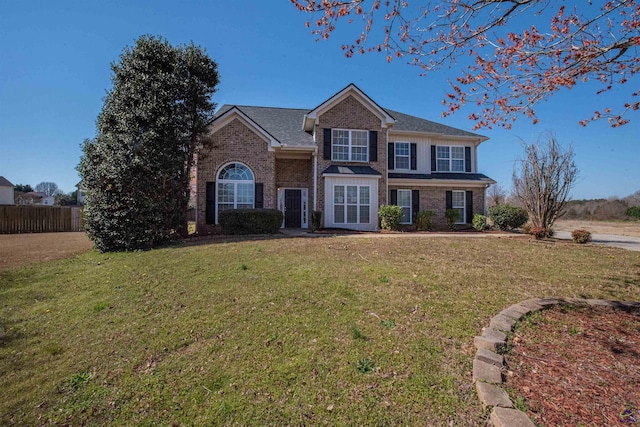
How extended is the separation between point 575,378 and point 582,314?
78.6 inches

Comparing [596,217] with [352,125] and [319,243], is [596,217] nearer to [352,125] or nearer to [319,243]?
[352,125]

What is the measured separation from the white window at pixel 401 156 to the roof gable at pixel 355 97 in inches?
87.3

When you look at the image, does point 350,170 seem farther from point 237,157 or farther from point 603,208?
point 603,208

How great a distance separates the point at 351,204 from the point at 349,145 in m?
3.22

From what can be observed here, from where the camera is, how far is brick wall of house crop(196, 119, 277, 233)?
14469mm

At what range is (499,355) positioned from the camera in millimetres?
3232

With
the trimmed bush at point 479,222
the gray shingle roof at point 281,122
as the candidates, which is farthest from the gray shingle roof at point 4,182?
the trimmed bush at point 479,222

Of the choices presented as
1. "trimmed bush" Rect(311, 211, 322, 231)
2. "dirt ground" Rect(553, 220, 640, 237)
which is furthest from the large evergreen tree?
"dirt ground" Rect(553, 220, 640, 237)

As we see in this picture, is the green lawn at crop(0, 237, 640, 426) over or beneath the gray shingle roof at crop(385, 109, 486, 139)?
beneath

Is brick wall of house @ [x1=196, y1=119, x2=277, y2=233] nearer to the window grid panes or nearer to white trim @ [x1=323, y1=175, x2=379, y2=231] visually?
white trim @ [x1=323, y1=175, x2=379, y2=231]

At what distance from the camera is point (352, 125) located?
1666cm

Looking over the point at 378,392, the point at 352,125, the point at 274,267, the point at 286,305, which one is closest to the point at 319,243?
the point at 274,267

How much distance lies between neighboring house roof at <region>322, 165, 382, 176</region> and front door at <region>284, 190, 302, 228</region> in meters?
2.50

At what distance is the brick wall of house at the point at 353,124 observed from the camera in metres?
16.4
